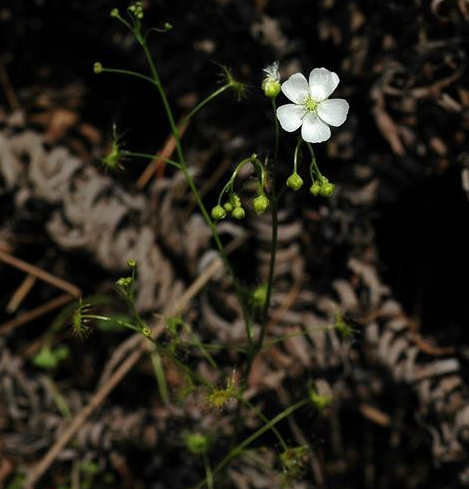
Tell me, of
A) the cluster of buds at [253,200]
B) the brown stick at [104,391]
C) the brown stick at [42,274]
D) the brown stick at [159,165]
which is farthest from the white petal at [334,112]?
the brown stick at [42,274]

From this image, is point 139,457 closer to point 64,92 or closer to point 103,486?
point 103,486

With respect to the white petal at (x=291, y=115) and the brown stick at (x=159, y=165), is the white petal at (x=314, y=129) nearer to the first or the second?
the white petal at (x=291, y=115)

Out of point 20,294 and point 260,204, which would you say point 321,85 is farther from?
point 20,294

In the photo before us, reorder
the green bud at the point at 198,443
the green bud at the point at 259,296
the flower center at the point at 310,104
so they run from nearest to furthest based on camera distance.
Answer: the flower center at the point at 310,104
the green bud at the point at 259,296
the green bud at the point at 198,443

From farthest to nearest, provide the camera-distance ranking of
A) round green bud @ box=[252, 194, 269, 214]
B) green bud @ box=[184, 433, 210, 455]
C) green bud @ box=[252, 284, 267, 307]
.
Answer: green bud @ box=[184, 433, 210, 455]
green bud @ box=[252, 284, 267, 307]
round green bud @ box=[252, 194, 269, 214]

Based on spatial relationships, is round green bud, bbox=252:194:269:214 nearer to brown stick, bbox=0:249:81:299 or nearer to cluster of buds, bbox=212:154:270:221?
cluster of buds, bbox=212:154:270:221

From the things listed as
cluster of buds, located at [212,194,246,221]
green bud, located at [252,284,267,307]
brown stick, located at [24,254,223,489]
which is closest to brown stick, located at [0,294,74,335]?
brown stick, located at [24,254,223,489]

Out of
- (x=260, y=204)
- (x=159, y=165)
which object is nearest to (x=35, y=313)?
(x=159, y=165)
